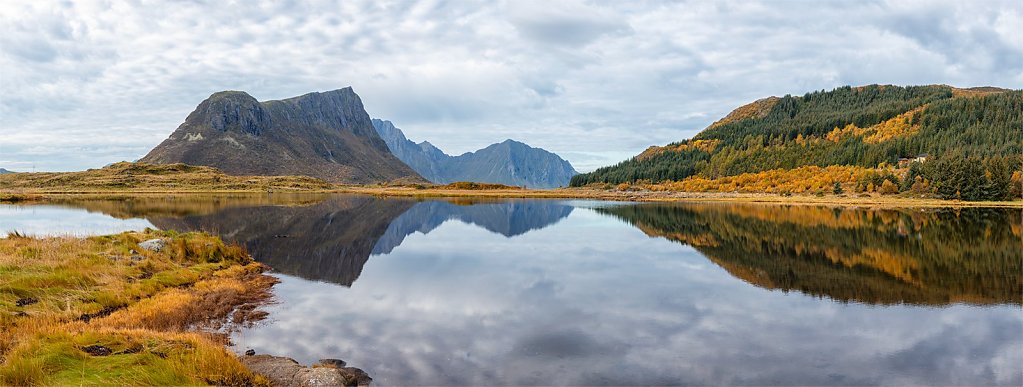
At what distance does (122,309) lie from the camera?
60.1ft

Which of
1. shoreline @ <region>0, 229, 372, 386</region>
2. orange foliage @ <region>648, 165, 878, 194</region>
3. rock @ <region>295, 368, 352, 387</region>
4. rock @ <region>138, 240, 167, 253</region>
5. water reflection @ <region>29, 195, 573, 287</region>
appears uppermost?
orange foliage @ <region>648, 165, 878, 194</region>

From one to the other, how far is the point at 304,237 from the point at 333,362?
35613 mm

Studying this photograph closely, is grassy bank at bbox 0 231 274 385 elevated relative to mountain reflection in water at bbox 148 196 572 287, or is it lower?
elevated

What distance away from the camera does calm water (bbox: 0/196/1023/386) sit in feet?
47.7

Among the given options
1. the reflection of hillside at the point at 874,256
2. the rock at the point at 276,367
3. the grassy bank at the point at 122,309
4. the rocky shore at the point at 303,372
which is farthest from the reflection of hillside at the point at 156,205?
the reflection of hillside at the point at 874,256

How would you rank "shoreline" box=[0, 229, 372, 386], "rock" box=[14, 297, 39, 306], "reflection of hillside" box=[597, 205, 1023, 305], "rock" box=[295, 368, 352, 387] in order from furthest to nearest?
"reflection of hillside" box=[597, 205, 1023, 305], "rock" box=[14, 297, 39, 306], "rock" box=[295, 368, 352, 387], "shoreline" box=[0, 229, 372, 386]

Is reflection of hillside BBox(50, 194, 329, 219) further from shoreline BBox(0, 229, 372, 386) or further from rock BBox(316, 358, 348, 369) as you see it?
rock BBox(316, 358, 348, 369)

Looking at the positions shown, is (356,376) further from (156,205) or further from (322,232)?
(156,205)

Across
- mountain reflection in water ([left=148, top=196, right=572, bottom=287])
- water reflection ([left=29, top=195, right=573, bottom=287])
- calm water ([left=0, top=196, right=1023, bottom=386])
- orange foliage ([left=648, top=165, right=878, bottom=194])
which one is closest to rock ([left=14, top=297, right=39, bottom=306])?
calm water ([left=0, top=196, right=1023, bottom=386])

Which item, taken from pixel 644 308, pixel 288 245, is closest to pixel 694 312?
pixel 644 308

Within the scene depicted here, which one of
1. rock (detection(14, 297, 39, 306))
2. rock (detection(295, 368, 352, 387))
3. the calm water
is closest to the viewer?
rock (detection(295, 368, 352, 387))

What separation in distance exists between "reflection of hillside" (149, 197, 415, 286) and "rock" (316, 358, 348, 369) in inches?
511

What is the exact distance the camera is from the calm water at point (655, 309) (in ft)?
47.7

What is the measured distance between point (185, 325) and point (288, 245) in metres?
25.1
